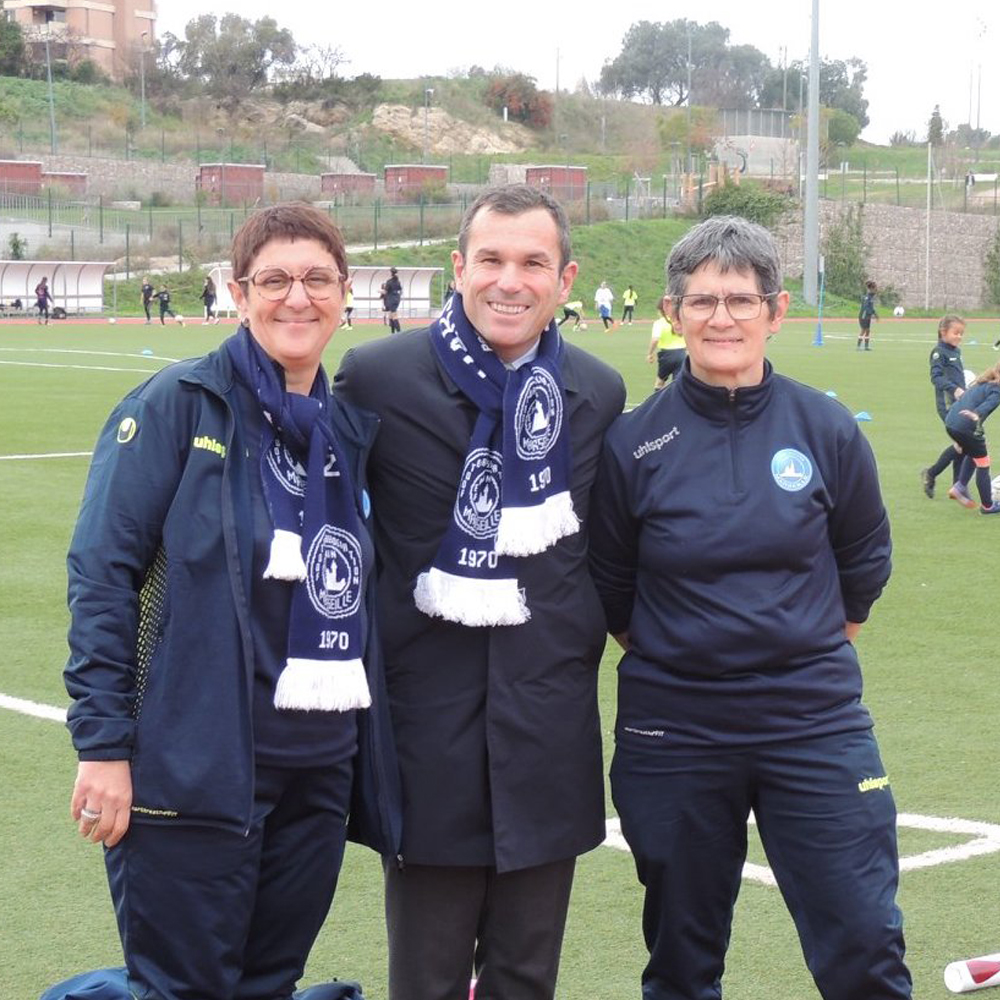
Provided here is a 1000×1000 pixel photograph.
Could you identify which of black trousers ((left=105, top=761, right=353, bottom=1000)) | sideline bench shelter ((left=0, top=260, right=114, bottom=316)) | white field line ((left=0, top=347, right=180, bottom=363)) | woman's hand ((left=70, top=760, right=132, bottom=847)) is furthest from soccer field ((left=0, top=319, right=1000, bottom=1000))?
sideline bench shelter ((left=0, top=260, right=114, bottom=316))

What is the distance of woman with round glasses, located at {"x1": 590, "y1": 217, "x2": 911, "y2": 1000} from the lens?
355 centimetres

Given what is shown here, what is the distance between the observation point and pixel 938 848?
5.49 metres

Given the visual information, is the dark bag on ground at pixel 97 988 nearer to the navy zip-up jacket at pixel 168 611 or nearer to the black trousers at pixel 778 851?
the navy zip-up jacket at pixel 168 611

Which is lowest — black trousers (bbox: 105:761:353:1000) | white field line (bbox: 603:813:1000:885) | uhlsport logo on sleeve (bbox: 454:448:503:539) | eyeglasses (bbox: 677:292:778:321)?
white field line (bbox: 603:813:1000:885)

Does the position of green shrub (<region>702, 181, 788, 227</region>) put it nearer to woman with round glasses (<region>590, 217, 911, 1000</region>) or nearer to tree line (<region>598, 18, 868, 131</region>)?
woman with round glasses (<region>590, 217, 911, 1000</region>)

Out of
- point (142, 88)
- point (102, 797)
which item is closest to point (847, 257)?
point (142, 88)

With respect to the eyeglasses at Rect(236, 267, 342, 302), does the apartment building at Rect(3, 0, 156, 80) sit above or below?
above

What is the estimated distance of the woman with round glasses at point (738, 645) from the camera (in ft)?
11.6

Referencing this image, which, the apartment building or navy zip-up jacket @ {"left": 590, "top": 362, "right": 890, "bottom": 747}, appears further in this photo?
the apartment building

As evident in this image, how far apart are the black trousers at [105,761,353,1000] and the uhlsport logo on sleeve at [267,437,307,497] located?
0.57 m

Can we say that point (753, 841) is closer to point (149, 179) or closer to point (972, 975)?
point (972, 975)

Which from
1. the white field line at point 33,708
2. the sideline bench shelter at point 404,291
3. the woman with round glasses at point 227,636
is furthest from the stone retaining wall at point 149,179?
the woman with round glasses at point 227,636

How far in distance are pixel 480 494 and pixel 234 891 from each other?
0.96m

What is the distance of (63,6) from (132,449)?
12372 cm
